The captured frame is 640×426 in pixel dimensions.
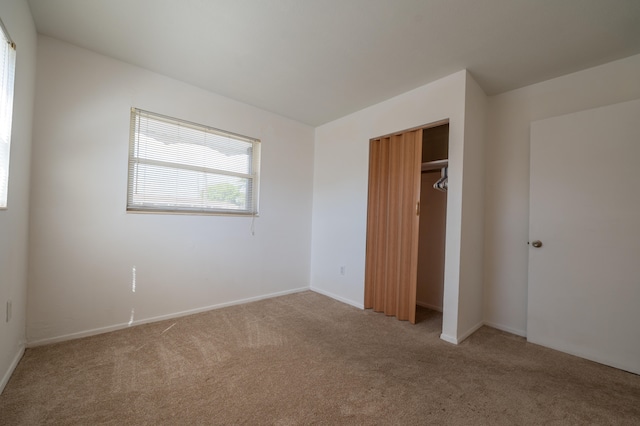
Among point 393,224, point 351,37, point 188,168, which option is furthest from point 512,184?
point 188,168

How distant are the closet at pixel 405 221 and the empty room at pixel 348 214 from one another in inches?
1.0

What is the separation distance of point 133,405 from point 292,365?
100 centimetres

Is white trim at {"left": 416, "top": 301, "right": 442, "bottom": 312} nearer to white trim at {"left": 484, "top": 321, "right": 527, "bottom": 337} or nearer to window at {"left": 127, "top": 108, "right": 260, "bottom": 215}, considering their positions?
white trim at {"left": 484, "top": 321, "right": 527, "bottom": 337}

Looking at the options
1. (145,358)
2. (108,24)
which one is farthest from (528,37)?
(145,358)

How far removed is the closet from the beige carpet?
0.58m

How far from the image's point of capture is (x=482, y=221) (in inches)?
113

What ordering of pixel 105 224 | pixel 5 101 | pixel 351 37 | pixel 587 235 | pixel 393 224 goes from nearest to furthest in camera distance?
pixel 5 101 → pixel 351 37 → pixel 587 235 → pixel 105 224 → pixel 393 224

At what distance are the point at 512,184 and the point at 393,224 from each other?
1.33 m

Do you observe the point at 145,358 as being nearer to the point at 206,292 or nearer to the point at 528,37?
the point at 206,292

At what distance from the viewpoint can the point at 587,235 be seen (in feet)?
7.38

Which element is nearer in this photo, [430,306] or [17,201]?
[17,201]

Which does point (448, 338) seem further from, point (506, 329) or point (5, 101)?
point (5, 101)

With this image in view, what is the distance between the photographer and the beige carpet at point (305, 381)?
147 centimetres

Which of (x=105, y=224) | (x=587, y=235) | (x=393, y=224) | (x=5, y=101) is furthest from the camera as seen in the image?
(x=393, y=224)
